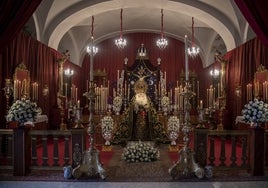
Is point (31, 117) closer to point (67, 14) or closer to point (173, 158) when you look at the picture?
point (173, 158)

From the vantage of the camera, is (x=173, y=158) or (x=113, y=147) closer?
(x=173, y=158)

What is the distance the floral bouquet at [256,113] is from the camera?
492cm

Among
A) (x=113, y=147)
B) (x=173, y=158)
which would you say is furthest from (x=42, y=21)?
(x=173, y=158)

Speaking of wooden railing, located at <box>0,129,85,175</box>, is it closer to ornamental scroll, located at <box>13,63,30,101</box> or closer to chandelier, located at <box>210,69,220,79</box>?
ornamental scroll, located at <box>13,63,30,101</box>

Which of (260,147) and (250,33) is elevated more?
(250,33)

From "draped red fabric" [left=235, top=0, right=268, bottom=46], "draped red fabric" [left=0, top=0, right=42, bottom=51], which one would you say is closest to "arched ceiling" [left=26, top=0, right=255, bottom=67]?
"draped red fabric" [left=0, top=0, right=42, bottom=51]

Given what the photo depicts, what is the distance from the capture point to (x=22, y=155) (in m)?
4.98

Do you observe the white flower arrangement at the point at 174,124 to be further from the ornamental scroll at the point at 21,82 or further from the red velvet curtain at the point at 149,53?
the red velvet curtain at the point at 149,53

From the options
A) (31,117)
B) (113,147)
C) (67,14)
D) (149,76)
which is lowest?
(113,147)

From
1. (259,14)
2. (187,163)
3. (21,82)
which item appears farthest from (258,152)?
(21,82)

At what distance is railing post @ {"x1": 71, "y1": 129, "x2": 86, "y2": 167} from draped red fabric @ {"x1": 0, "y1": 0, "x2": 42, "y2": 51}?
1854 mm

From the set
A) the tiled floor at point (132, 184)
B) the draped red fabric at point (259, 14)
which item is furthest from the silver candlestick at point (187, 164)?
the draped red fabric at point (259, 14)

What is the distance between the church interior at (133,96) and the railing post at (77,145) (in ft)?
0.06

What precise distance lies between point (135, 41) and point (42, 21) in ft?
21.2
